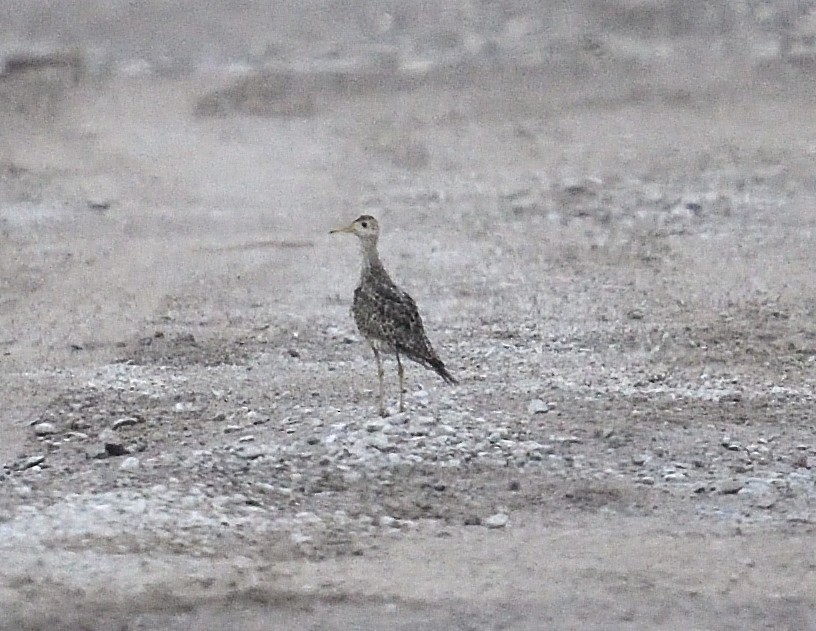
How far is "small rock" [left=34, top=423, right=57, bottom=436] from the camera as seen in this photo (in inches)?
368

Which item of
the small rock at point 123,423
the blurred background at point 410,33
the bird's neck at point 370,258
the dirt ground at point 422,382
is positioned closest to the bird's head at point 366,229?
the bird's neck at point 370,258

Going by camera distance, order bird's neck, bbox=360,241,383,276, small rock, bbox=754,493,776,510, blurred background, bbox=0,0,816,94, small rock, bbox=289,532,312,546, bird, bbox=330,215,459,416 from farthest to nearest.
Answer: blurred background, bbox=0,0,816,94 < bird's neck, bbox=360,241,383,276 < bird, bbox=330,215,459,416 < small rock, bbox=754,493,776,510 < small rock, bbox=289,532,312,546

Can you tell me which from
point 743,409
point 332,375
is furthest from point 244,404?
point 743,409

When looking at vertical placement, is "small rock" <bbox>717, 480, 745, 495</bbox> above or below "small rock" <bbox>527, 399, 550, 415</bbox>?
below

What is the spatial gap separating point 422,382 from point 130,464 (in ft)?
6.69

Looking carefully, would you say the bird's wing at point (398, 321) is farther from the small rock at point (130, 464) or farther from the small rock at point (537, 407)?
the small rock at point (130, 464)

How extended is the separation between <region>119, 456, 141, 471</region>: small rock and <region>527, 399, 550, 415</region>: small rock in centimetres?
201

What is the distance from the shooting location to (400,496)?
322 inches

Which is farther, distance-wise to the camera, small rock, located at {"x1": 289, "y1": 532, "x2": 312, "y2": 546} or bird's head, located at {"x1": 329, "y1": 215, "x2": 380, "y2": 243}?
bird's head, located at {"x1": 329, "y1": 215, "x2": 380, "y2": 243}

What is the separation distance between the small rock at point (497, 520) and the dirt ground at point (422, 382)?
21mm

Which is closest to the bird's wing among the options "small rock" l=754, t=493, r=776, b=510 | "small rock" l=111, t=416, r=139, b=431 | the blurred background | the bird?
the bird

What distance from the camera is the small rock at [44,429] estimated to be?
9344mm

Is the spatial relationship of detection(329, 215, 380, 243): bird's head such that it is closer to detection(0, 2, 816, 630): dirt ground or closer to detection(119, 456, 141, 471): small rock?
detection(0, 2, 816, 630): dirt ground

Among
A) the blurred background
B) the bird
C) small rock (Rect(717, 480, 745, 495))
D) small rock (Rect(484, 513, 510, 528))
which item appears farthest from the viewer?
the blurred background
